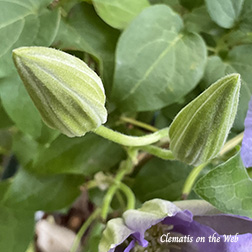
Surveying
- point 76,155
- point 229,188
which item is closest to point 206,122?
point 229,188

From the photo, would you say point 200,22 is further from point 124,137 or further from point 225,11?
point 124,137

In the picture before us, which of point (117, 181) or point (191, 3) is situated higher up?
point (191, 3)

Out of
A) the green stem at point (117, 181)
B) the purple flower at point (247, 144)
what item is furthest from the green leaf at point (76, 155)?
the purple flower at point (247, 144)

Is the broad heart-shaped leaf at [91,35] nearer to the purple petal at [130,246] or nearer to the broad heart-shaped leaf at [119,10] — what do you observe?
the broad heart-shaped leaf at [119,10]

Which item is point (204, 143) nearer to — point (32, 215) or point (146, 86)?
point (146, 86)

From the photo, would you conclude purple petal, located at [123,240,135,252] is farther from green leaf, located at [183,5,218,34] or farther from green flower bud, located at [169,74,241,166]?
green leaf, located at [183,5,218,34]

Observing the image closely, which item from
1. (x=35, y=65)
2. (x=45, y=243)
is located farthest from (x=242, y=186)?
(x=45, y=243)

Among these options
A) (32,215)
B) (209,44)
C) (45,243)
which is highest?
(209,44)
